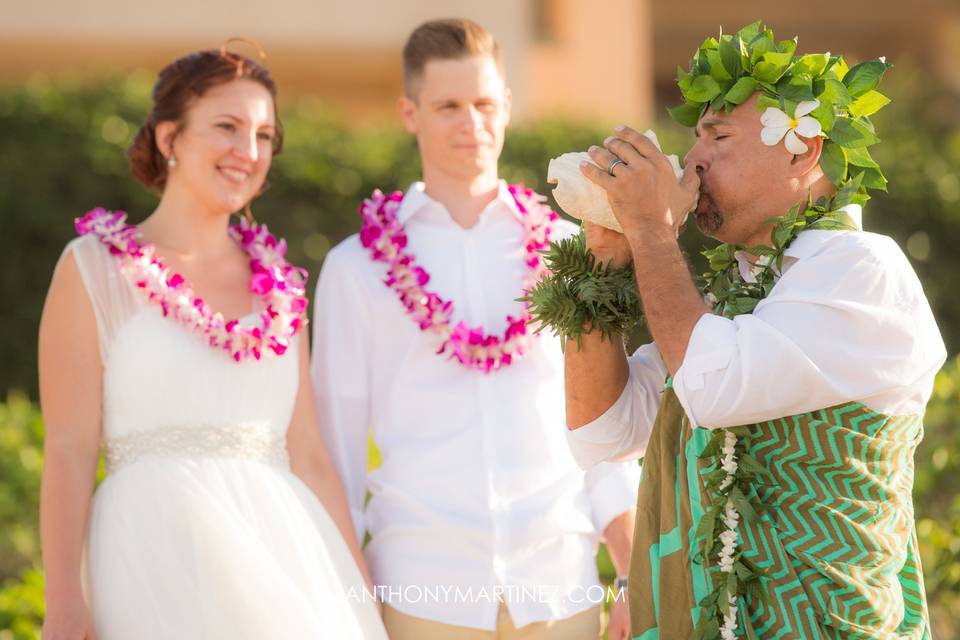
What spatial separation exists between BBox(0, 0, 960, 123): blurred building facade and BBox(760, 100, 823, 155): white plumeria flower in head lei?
7410 millimetres

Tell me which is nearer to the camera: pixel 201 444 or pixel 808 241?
pixel 808 241

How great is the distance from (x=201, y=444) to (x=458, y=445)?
76 cm

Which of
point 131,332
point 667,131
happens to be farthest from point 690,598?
point 667,131

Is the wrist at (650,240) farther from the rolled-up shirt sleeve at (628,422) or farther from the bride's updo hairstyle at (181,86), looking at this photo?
the bride's updo hairstyle at (181,86)

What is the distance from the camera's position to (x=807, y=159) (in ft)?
9.88

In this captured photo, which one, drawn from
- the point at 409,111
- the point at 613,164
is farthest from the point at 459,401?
the point at 613,164

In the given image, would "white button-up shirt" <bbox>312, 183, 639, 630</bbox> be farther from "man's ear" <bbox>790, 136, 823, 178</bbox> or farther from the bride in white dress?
"man's ear" <bbox>790, 136, 823, 178</bbox>

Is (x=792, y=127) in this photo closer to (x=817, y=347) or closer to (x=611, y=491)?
(x=817, y=347)

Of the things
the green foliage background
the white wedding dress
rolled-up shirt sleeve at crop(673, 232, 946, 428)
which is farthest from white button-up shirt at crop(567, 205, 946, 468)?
the green foliage background

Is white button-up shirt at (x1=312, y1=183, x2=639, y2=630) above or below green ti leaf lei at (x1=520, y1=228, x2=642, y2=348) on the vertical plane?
below

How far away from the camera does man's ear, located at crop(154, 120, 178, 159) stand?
13.1 feet

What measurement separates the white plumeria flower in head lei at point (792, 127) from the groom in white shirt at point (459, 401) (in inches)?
48.2

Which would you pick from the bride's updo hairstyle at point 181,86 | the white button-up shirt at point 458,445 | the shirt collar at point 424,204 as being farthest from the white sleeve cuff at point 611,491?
the bride's updo hairstyle at point 181,86

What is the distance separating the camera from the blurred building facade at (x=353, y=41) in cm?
1140
